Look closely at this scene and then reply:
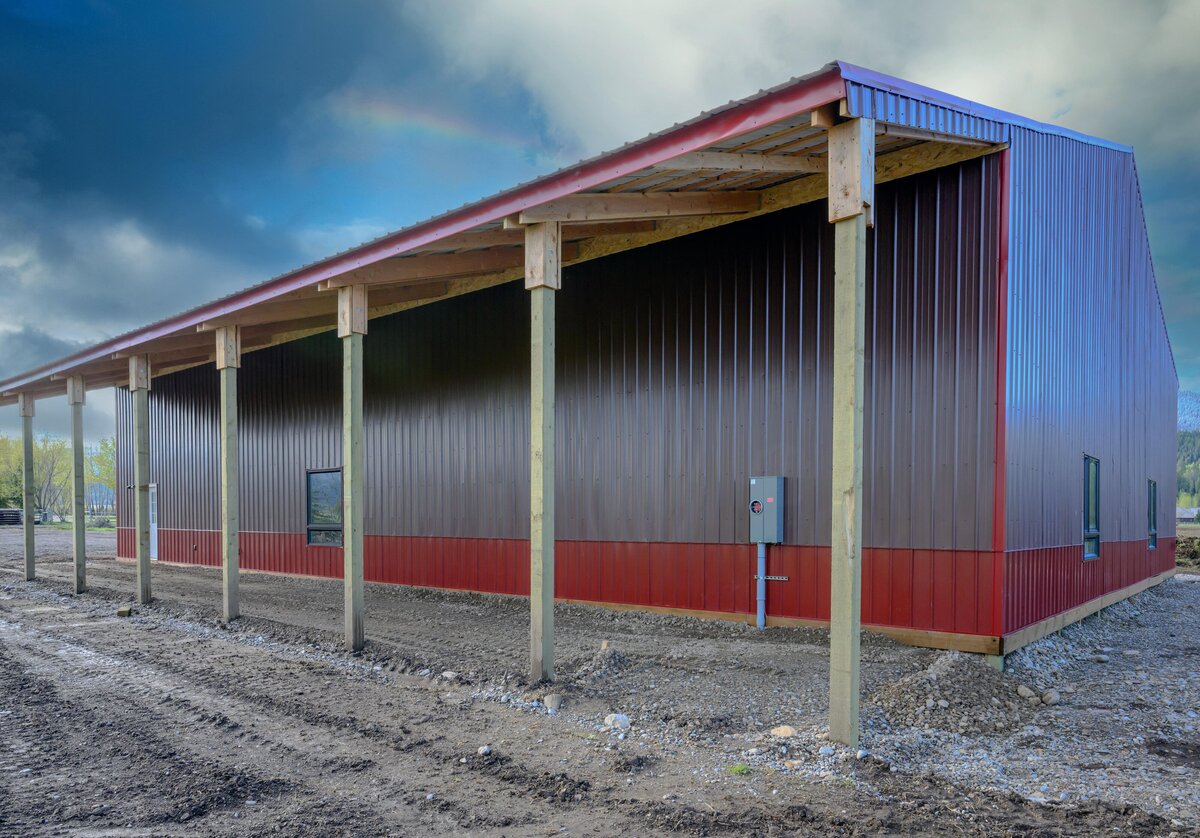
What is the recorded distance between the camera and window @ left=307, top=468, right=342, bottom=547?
14133 millimetres

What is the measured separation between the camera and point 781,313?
859 centimetres

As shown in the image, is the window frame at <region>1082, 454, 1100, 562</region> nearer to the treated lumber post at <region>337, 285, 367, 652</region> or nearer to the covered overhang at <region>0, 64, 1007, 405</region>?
the covered overhang at <region>0, 64, 1007, 405</region>

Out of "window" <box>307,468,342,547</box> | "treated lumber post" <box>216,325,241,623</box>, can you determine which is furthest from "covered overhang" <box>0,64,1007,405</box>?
"window" <box>307,468,342,547</box>

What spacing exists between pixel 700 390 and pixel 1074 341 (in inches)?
185

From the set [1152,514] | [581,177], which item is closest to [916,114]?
[581,177]

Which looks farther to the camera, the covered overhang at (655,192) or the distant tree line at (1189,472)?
the distant tree line at (1189,472)

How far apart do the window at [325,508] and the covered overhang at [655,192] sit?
12.5 feet

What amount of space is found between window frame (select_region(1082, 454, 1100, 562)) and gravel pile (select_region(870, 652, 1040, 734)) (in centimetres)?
469

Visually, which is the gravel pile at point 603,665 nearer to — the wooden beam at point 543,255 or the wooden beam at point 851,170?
the wooden beam at point 543,255

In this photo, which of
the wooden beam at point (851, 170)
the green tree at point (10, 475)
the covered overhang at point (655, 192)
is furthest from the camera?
the green tree at point (10, 475)

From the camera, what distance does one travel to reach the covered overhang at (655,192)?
5305 mm

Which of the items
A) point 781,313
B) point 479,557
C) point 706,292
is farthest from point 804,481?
point 479,557

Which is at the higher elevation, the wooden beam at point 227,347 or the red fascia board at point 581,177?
the red fascia board at point 581,177

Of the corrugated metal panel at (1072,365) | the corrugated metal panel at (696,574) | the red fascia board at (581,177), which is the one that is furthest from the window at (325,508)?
the corrugated metal panel at (1072,365)
